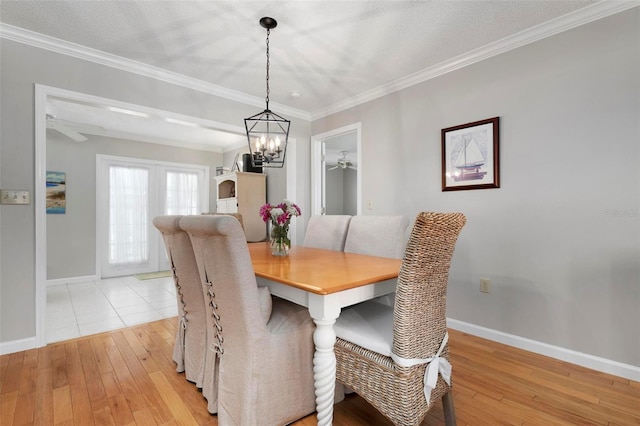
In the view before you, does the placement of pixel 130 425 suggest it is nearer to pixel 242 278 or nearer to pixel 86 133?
pixel 242 278

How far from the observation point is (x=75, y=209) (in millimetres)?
4500

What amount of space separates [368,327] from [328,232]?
1.24 m

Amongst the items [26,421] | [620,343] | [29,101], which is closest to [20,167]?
[29,101]

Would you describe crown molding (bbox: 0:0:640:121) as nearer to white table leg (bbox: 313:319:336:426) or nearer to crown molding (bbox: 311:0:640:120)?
crown molding (bbox: 311:0:640:120)

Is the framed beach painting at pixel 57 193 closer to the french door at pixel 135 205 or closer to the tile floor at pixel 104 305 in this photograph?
the french door at pixel 135 205

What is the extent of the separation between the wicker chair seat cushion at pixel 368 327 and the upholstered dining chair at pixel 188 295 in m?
0.85

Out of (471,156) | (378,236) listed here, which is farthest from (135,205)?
Answer: (471,156)

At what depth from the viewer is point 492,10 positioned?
200 cm

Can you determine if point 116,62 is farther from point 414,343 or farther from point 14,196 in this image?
point 414,343

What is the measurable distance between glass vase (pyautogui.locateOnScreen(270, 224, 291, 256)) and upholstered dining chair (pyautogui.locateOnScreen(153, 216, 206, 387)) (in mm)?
558

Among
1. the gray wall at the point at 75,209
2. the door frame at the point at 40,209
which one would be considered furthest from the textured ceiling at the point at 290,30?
the gray wall at the point at 75,209

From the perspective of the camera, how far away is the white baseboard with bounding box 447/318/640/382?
186 cm

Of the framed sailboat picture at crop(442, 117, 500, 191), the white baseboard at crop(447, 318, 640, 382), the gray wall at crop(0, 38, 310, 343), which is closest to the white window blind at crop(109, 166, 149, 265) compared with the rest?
the gray wall at crop(0, 38, 310, 343)

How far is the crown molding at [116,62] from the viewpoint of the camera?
7.38ft
